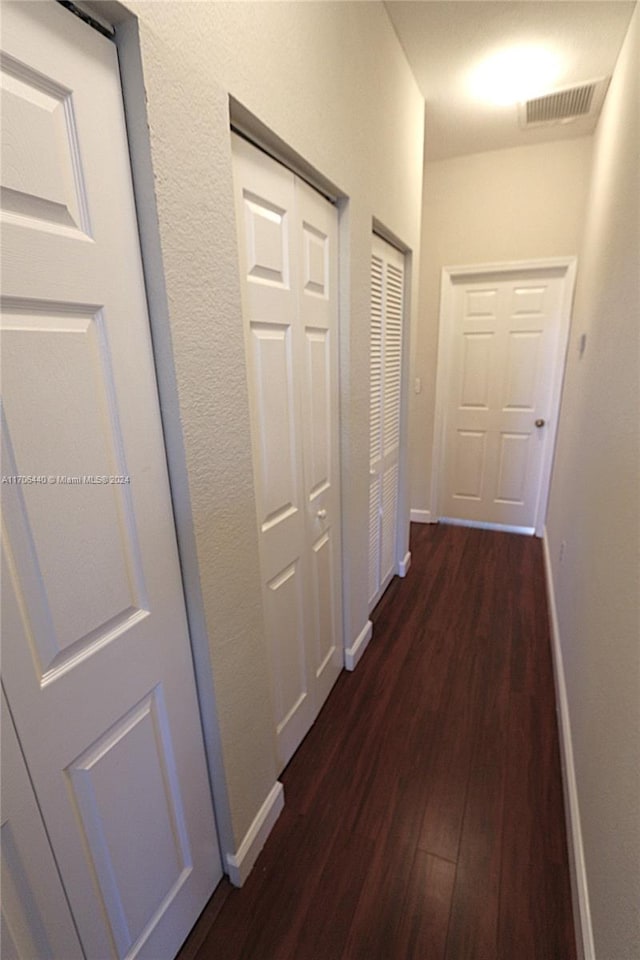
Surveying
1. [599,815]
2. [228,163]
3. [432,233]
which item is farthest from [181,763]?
[432,233]

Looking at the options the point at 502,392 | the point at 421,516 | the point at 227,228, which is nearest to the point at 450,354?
the point at 502,392

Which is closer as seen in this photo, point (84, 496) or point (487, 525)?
point (84, 496)

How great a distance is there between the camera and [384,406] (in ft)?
7.48

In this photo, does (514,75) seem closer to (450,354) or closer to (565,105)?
(565,105)

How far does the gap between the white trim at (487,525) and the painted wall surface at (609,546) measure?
4.20 ft

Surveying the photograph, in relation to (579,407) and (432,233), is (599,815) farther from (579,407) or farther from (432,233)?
(432,233)

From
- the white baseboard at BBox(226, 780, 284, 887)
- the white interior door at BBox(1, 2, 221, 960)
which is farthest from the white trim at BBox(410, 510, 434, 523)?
the white interior door at BBox(1, 2, 221, 960)

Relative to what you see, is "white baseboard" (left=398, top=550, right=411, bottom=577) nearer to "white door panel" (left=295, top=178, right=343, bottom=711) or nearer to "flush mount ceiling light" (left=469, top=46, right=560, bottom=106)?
"white door panel" (left=295, top=178, right=343, bottom=711)

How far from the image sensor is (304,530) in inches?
59.6

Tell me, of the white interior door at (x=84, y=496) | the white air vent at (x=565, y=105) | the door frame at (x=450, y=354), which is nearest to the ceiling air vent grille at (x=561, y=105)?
the white air vent at (x=565, y=105)

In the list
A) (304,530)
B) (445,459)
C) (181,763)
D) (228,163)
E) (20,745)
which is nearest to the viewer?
(20,745)

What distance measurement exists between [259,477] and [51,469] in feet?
2.01

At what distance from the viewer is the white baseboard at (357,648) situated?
2027mm

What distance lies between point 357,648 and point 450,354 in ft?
8.11
